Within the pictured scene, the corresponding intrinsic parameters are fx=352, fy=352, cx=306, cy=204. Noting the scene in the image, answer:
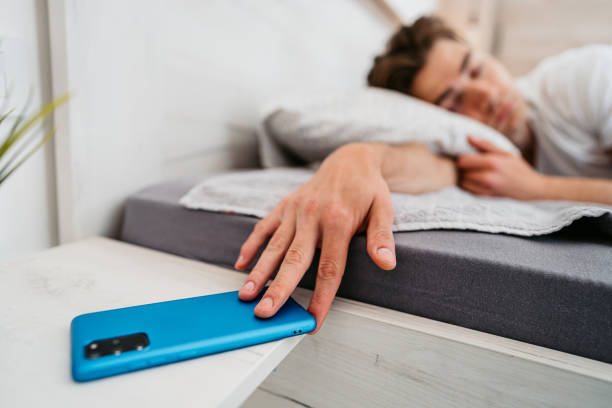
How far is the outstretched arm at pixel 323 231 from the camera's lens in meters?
0.38

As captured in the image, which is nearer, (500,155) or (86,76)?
(86,76)

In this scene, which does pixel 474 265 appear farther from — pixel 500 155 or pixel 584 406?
pixel 500 155

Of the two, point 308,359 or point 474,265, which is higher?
point 474,265

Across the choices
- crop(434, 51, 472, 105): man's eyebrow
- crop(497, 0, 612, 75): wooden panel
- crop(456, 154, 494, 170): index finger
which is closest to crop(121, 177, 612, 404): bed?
crop(456, 154, 494, 170): index finger

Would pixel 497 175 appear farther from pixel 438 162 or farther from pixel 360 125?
pixel 360 125

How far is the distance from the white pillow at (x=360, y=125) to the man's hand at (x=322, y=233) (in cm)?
24

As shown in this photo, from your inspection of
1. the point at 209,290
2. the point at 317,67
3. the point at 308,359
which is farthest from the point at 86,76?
the point at 317,67

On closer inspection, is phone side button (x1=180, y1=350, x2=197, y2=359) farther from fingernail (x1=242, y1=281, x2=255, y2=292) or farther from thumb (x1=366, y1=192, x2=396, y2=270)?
thumb (x1=366, y1=192, x2=396, y2=270)

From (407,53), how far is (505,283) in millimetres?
907

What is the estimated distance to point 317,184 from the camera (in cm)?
48

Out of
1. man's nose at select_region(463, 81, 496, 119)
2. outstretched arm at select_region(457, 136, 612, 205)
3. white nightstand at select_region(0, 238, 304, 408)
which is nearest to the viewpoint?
Result: white nightstand at select_region(0, 238, 304, 408)

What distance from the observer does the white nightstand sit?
0.26 metres

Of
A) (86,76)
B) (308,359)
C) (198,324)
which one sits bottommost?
(308,359)

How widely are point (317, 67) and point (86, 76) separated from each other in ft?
2.99
